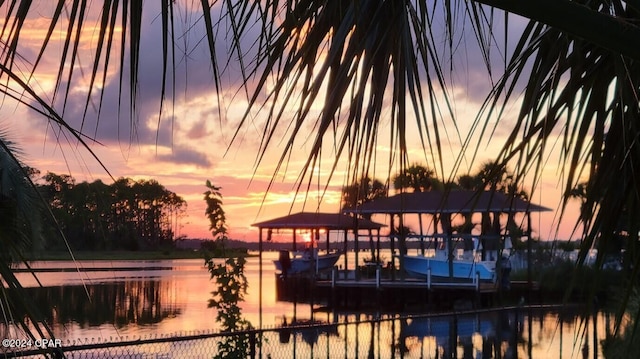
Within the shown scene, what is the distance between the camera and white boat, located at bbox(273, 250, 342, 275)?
1393 inches

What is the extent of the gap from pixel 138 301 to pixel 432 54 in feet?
83.5

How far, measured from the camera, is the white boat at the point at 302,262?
1393 inches

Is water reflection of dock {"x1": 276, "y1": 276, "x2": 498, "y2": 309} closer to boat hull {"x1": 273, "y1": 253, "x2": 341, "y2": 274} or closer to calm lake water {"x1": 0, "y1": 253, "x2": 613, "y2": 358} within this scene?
calm lake water {"x1": 0, "y1": 253, "x2": 613, "y2": 358}

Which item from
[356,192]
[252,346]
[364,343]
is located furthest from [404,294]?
[356,192]

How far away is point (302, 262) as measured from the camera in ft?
120

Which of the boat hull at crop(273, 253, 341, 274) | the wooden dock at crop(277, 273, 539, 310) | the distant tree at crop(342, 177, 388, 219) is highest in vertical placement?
the distant tree at crop(342, 177, 388, 219)

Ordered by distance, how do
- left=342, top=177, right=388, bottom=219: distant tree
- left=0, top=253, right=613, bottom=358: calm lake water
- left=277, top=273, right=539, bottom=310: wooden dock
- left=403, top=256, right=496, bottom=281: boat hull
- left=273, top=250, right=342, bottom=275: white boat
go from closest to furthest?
1. left=342, top=177, right=388, bottom=219: distant tree
2. left=0, top=253, right=613, bottom=358: calm lake water
3. left=277, top=273, right=539, bottom=310: wooden dock
4. left=403, top=256, right=496, bottom=281: boat hull
5. left=273, top=250, right=342, bottom=275: white boat

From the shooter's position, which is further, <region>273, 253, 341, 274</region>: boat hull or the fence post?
<region>273, 253, 341, 274</region>: boat hull

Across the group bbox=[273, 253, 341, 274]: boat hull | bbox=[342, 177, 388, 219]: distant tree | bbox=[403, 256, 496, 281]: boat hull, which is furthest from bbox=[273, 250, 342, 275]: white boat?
bbox=[342, 177, 388, 219]: distant tree

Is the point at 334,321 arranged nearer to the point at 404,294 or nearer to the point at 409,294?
the point at 404,294

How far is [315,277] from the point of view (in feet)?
101

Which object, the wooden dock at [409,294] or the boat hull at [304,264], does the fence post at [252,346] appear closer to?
the wooden dock at [409,294]

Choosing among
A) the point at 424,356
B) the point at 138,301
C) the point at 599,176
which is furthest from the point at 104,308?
the point at 599,176

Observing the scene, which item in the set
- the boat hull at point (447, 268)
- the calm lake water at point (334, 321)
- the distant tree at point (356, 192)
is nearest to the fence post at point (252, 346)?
the calm lake water at point (334, 321)
